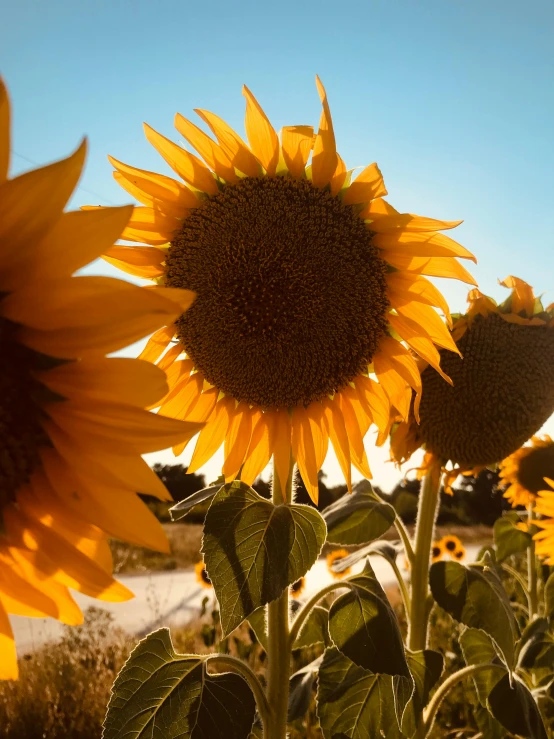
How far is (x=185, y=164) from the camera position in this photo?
148 cm

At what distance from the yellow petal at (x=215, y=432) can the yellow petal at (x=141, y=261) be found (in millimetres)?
376

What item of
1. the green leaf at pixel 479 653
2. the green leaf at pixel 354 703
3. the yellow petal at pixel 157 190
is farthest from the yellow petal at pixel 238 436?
the green leaf at pixel 479 653

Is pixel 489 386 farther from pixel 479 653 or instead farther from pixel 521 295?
pixel 479 653

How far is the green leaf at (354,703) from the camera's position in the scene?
67.5 inches

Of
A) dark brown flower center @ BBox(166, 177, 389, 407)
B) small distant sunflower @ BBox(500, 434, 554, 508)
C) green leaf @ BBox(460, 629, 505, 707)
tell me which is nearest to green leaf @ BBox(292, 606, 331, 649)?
green leaf @ BBox(460, 629, 505, 707)

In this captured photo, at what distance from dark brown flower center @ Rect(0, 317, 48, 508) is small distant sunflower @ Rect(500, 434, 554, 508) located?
3.32m

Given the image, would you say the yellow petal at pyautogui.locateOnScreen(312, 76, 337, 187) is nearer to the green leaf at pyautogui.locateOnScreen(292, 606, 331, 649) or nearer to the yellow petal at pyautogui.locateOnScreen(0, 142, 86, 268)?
the yellow petal at pyautogui.locateOnScreen(0, 142, 86, 268)

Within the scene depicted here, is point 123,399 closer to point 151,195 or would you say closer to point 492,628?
point 151,195

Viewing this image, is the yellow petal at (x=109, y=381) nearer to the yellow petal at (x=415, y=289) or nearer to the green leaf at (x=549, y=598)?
the yellow petal at (x=415, y=289)

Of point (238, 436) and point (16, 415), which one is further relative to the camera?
point (238, 436)

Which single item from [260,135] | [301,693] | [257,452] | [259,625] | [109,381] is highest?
[260,135]

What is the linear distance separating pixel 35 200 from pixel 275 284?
2.45 ft

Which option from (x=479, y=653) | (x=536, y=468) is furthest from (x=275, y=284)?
(x=536, y=468)

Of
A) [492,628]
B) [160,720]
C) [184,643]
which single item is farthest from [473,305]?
[184,643]
